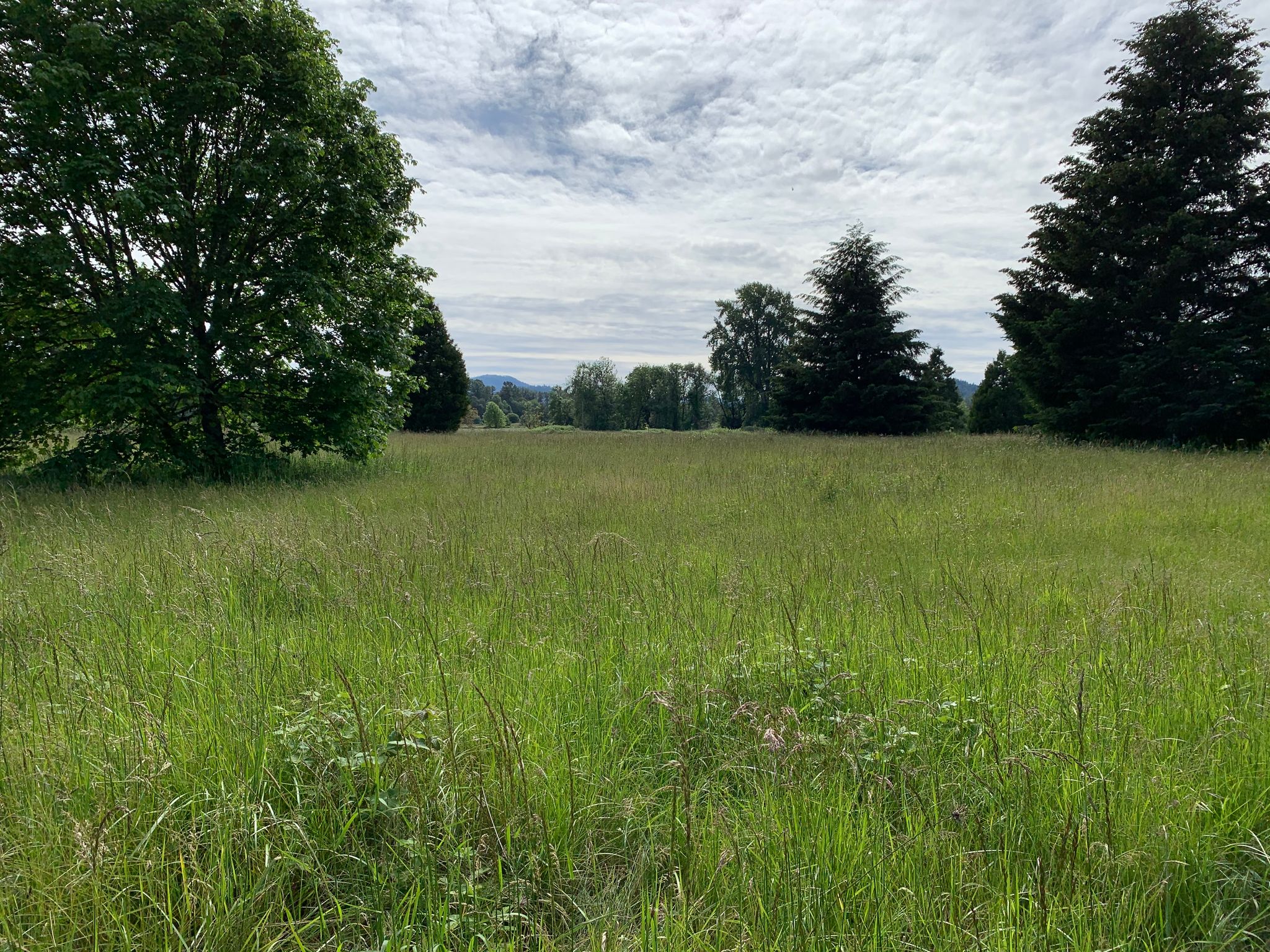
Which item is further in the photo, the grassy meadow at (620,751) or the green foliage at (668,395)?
the green foliage at (668,395)

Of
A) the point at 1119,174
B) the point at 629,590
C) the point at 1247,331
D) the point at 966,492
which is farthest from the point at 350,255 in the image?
the point at 1247,331

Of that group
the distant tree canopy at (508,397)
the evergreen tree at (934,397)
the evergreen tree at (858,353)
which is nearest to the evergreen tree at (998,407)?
the evergreen tree at (934,397)

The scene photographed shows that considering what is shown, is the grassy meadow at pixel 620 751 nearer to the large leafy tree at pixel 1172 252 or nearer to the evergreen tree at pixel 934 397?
the large leafy tree at pixel 1172 252

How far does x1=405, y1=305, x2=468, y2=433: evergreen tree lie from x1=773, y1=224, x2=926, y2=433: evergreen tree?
65.5 feet

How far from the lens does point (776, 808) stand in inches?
73.4

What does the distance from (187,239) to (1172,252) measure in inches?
917

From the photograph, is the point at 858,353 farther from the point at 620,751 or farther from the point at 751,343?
the point at 751,343

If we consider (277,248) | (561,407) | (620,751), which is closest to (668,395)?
(561,407)

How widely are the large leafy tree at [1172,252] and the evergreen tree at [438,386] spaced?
93.8ft

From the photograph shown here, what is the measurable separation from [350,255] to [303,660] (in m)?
10.7

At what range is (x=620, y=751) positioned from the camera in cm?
240

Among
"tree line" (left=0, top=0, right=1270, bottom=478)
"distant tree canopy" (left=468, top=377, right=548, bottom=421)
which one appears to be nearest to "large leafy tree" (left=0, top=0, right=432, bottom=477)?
"tree line" (left=0, top=0, right=1270, bottom=478)

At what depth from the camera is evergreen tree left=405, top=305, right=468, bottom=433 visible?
32219 millimetres

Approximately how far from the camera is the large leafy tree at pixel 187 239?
331 inches
